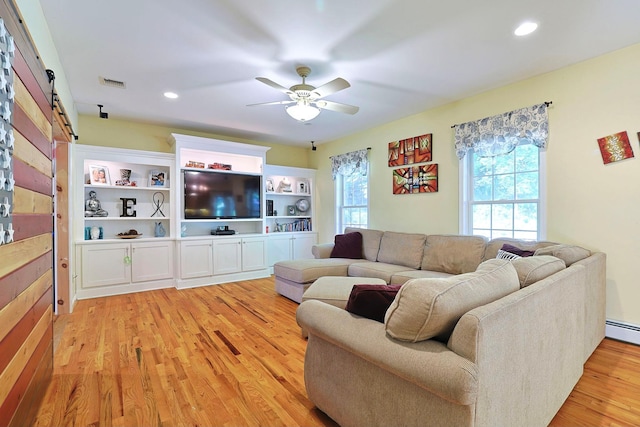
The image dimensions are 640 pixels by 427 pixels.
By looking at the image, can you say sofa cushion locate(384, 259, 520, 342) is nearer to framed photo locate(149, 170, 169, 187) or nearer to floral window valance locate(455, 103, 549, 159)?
floral window valance locate(455, 103, 549, 159)

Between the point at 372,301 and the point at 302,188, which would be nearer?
the point at 372,301

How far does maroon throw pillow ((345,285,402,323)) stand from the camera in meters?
1.50

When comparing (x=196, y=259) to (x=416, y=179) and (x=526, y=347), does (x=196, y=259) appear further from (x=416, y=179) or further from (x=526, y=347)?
(x=526, y=347)

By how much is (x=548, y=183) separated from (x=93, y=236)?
18.7ft

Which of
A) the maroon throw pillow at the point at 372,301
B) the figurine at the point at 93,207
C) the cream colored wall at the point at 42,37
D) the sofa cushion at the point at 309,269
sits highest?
the cream colored wall at the point at 42,37

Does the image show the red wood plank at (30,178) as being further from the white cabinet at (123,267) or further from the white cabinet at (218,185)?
the white cabinet at (218,185)

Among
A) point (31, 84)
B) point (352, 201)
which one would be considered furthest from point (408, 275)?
point (31, 84)

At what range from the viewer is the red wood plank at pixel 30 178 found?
4.91 feet

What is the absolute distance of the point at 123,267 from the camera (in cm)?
439

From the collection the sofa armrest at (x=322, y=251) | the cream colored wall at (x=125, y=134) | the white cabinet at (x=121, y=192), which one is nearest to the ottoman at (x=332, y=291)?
the sofa armrest at (x=322, y=251)

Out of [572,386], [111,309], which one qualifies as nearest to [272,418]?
[572,386]

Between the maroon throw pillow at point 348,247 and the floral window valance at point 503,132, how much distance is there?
182 centimetres

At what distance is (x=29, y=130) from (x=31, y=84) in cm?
29

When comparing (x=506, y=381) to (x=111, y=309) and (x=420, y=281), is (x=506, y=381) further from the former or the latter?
(x=111, y=309)
